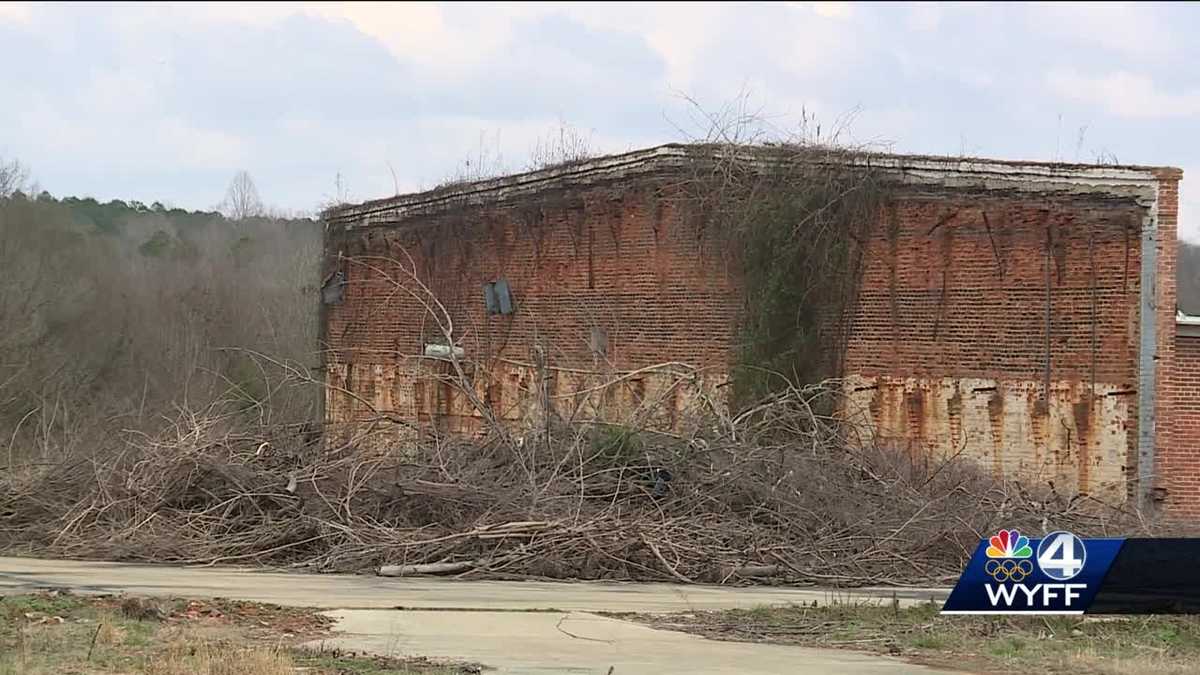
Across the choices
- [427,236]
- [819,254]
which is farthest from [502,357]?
[819,254]

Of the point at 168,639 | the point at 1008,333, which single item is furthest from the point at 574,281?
the point at 168,639

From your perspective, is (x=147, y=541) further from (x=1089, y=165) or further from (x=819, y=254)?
(x=1089, y=165)

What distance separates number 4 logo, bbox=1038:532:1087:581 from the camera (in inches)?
446

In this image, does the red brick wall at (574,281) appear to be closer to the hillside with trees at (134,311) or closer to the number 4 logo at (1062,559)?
the hillside with trees at (134,311)

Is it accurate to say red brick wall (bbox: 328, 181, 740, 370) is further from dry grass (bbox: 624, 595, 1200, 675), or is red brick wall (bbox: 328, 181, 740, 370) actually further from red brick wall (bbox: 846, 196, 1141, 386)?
dry grass (bbox: 624, 595, 1200, 675)

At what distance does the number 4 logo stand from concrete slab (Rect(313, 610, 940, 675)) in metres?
1.62

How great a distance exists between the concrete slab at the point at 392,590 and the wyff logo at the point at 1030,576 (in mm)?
2338

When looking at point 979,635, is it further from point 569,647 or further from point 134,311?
point 134,311

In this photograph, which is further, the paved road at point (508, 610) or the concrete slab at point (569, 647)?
the paved road at point (508, 610)

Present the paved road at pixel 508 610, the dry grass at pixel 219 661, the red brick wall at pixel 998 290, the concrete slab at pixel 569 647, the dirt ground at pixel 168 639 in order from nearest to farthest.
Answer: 1. the dry grass at pixel 219 661
2. the dirt ground at pixel 168 639
3. the concrete slab at pixel 569 647
4. the paved road at pixel 508 610
5. the red brick wall at pixel 998 290

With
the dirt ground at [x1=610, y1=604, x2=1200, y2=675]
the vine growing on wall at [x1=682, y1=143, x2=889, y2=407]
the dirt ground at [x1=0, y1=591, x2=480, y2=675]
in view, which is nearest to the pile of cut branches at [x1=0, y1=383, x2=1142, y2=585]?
the dirt ground at [x1=610, y1=604, x2=1200, y2=675]

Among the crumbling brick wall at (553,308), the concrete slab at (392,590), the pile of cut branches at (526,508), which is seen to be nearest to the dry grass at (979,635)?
the concrete slab at (392,590)

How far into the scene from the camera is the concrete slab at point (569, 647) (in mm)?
10008

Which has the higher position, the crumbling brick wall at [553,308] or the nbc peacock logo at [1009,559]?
the crumbling brick wall at [553,308]
